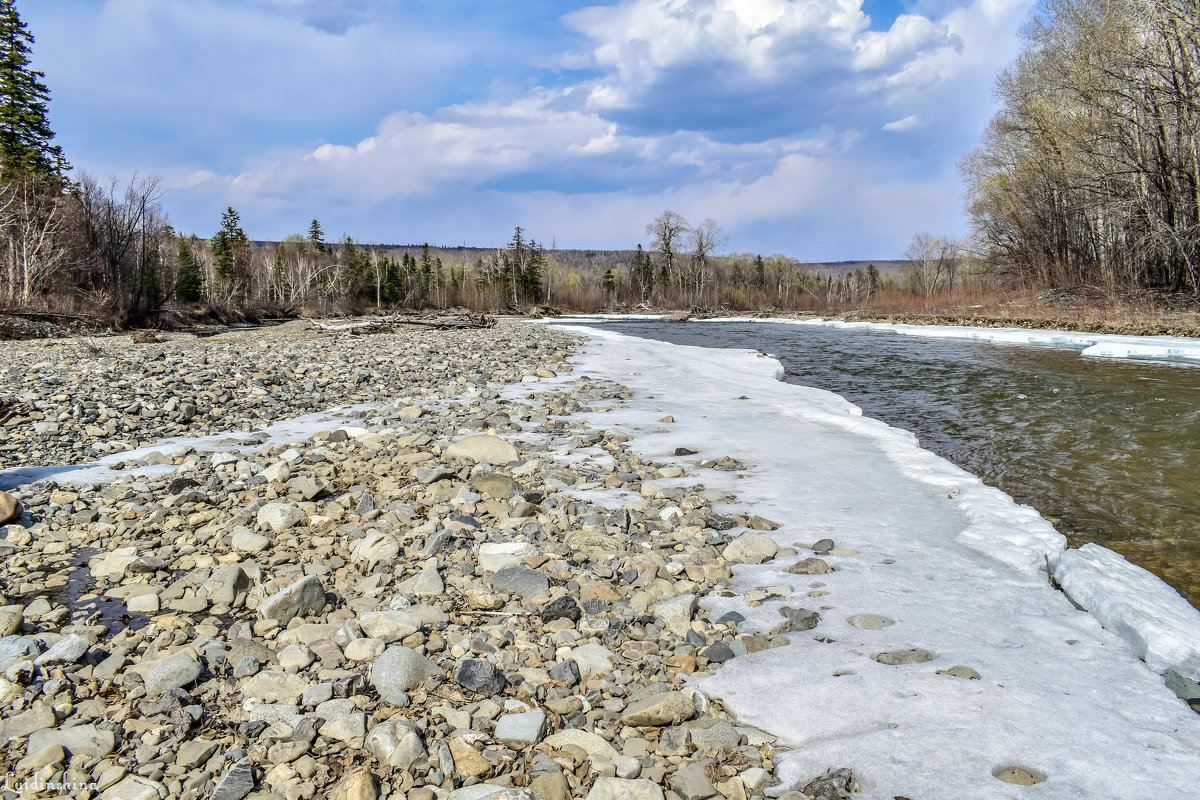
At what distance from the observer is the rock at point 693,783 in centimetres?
169

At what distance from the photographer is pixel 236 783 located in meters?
1.70

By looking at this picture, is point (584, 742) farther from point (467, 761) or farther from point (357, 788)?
point (357, 788)

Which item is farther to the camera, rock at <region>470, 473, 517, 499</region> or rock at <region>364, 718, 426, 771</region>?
rock at <region>470, 473, 517, 499</region>

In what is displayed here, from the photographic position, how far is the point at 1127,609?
2.66 meters

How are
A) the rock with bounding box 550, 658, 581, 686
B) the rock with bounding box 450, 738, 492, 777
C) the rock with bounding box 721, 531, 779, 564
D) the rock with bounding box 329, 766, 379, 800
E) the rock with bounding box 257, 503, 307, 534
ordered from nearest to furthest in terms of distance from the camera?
1. the rock with bounding box 329, 766, 379, 800
2. the rock with bounding box 450, 738, 492, 777
3. the rock with bounding box 550, 658, 581, 686
4. the rock with bounding box 721, 531, 779, 564
5. the rock with bounding box 257, 503, 307, 534

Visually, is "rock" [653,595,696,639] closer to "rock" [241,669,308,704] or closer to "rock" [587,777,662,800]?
"rock" [587,777,662,800]

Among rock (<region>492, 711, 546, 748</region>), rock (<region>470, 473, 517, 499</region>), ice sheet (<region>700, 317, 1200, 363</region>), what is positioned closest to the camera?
rock (<region>492, 711, 546, 748</region>)

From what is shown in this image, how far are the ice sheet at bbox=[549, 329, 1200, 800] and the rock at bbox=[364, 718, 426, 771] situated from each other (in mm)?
1011

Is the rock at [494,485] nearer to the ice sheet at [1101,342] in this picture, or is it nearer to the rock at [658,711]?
the rock at [658,711]

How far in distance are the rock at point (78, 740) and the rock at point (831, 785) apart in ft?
6.66

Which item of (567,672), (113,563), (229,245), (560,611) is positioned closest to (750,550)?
(560,611)

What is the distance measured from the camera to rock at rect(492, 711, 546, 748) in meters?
1.90

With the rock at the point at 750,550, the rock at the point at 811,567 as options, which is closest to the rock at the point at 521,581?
the rock at the point at 750,550

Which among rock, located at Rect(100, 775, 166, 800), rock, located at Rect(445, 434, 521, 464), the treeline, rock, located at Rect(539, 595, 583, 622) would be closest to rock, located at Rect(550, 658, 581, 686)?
rock, located at Rect(539, 595, 583, 622)
